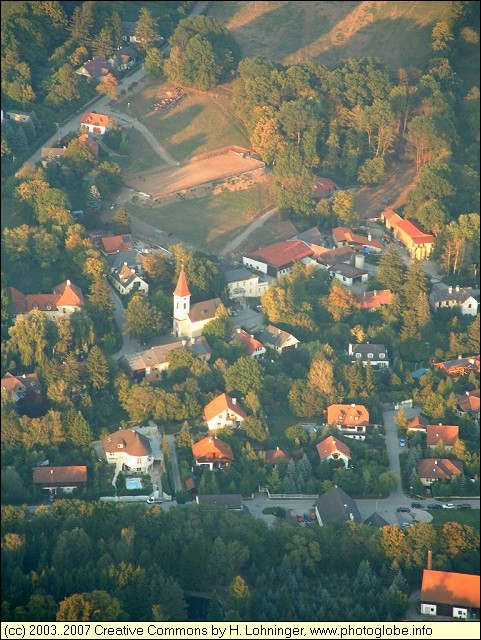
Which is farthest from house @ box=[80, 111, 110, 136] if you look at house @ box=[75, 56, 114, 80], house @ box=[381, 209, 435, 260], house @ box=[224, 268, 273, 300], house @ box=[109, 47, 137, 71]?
house @ box=[381, 209, 435, 260]

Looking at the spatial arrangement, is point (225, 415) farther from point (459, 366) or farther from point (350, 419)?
point (459, 366)

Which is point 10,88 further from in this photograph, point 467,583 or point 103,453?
point 467,583

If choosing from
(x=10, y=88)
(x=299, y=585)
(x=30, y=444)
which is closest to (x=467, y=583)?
(x=299, y=585)

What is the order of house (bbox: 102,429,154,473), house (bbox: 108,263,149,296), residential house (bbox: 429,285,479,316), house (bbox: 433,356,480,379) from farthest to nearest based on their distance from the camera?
residential house (bbox: 429,285,479,316) → house (bbox: 108,263,149,296) → house (bbox: 433,356,480,379) → house (bbox: 102,429,154,473)

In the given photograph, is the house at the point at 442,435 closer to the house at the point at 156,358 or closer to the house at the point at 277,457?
the house at the point at 277,457

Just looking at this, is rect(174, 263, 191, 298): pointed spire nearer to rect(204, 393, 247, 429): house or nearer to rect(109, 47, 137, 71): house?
rect(204, 393, 247, 429): house

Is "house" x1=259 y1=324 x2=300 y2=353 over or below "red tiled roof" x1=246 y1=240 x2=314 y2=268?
below

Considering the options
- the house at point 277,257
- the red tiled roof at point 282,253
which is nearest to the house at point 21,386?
the house at point 277,257
